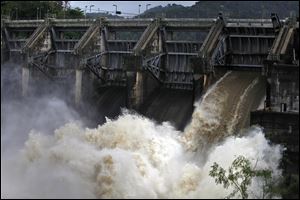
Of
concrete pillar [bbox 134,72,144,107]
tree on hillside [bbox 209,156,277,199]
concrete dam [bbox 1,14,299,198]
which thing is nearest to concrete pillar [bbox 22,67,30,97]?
concrete dam [bbox 1,14,299,198]

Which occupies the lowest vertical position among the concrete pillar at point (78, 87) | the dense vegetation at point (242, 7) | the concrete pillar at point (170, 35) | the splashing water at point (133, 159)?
the splashing water at point (133, 159)

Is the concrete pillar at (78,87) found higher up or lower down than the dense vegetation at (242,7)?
lower down

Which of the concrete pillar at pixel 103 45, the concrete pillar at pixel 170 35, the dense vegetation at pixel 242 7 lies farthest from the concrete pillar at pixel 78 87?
the dense vegetation at pixel 242 7

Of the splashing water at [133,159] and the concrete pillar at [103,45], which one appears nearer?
the splashing water at [133,159]

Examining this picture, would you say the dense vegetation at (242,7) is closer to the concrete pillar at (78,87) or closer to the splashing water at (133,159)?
the concrete pillar at (78,87)

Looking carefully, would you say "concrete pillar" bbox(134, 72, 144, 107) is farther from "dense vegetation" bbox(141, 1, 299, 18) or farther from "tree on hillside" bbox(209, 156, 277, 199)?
"dense vegetation" bbox(141, 1, 299, 18)

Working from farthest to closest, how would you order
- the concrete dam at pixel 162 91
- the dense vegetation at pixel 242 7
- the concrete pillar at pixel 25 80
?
the dense vegetation at pixel 242 7, the concrete pillar at pixel 25 80, the concrete dam at pixel 162 91

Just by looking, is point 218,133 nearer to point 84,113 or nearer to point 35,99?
point 84,113
